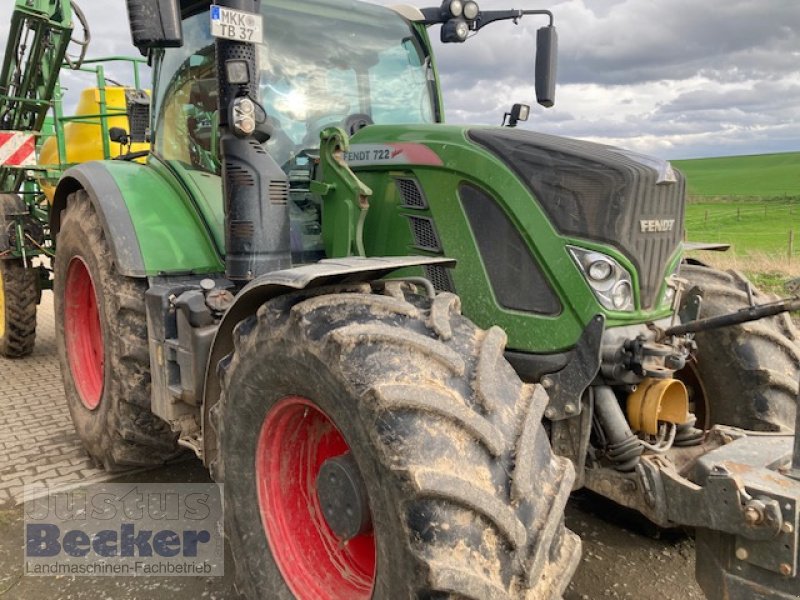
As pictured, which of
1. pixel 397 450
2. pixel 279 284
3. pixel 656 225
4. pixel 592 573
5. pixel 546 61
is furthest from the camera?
pixel 546 61

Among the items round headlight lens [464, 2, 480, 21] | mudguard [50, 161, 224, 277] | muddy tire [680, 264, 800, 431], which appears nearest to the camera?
muddy tire [680, 264, 800, 431]

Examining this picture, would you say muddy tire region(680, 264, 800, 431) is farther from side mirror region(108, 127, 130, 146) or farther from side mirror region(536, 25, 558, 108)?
side mirror region(108, 127, 130, 146)

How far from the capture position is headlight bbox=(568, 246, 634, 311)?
2.54m

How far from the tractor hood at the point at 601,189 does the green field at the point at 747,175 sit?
1418 inches

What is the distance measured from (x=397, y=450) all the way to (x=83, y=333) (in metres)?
3.22

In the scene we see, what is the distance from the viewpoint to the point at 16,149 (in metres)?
6.23

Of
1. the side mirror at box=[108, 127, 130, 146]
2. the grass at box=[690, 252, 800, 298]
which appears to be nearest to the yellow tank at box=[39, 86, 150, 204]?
the side mirror at box=[108, 127, 130, 146]

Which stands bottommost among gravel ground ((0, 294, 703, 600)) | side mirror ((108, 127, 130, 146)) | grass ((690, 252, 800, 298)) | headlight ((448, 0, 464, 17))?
gravel ground ((0, 294, 703, 600))

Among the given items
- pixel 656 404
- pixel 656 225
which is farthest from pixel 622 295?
pixel 656 404

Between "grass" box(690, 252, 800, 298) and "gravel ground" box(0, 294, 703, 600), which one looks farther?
"grass" box(690, 252, 800, 298)

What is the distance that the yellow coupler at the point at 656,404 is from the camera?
2.60 m

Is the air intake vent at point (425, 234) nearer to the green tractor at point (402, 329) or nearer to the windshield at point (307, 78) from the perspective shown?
the green tractor at point (402, 329)

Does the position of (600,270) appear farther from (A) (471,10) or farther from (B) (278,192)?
(A) (471,10)

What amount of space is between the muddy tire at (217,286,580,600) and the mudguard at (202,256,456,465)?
8 cm
